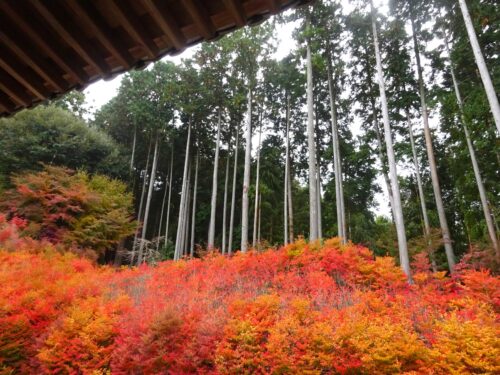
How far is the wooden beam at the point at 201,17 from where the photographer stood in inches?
66.9

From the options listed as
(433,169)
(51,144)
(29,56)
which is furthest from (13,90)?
(51,144)

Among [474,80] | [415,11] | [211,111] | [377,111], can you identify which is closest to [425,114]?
[474,80]

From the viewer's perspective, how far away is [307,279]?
761 cm

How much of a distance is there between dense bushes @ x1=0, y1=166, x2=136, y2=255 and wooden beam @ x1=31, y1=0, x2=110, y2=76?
40.2ft

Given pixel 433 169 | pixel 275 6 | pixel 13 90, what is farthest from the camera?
pixel 433 169

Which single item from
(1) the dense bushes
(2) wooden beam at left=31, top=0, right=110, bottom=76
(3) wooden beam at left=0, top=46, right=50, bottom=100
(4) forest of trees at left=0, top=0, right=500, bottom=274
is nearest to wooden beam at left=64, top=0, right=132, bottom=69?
(2) wooden beam at left=31, top=0, right=110, bottom=76

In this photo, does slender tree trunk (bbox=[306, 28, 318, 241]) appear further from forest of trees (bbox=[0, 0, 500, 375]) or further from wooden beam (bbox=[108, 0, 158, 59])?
wooden beam (bbox=[108, 0, 158, 59])

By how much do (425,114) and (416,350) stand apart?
12450mm

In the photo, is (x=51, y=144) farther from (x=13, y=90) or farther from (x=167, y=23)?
(x=167, y=23)

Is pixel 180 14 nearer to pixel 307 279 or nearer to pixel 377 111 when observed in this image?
pixel 307 279

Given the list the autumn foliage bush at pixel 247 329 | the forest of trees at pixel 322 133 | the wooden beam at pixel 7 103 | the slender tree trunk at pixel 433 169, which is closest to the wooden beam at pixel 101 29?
the wooden beam at pixel 7 103

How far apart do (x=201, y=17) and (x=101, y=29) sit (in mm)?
634

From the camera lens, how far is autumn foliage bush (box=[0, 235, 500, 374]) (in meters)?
3.88

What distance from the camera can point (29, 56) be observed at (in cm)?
202
